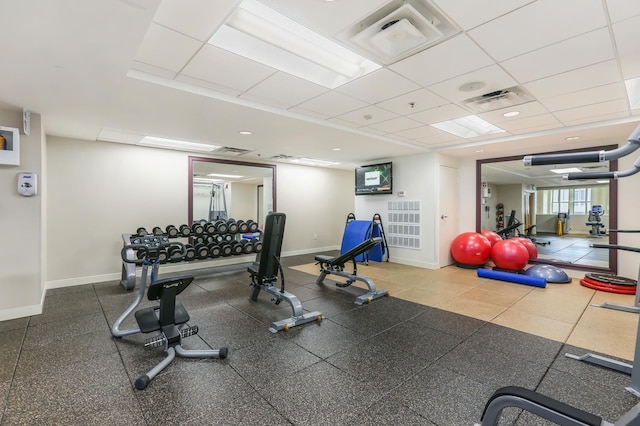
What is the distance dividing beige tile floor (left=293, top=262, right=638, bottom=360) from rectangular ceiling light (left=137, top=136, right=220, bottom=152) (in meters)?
3.47

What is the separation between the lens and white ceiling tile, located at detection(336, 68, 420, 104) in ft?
9.66

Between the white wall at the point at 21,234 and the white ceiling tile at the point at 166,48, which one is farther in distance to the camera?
the white wall at the point at 21,234

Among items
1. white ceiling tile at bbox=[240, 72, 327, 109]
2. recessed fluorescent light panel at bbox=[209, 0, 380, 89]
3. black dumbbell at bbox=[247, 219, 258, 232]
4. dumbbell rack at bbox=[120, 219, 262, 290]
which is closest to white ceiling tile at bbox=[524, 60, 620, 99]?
recessed fluorescent light panel at bbox=[209, 0, 380, 89]

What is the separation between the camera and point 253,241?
244 inches

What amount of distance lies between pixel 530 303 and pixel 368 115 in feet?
11.4

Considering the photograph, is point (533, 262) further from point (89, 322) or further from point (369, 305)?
point (89, 322)

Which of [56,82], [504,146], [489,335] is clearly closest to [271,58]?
[56,82]

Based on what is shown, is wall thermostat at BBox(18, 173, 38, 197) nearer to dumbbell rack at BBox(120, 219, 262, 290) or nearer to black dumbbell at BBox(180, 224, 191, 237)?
dumbbell rack at BBox(120, 219, 262, 290)

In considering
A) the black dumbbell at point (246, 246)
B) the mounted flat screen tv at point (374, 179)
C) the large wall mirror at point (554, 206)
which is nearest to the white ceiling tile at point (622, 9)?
the large wall mirror at point (554, 206)

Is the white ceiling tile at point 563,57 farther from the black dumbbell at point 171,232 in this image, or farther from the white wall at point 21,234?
the black dumbbell at point 171,232

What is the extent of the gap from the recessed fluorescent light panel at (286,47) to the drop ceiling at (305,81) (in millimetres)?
97

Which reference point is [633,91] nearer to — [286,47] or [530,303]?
[530,303]

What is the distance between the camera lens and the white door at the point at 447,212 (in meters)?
6.56

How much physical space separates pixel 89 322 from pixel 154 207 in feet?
9.54
